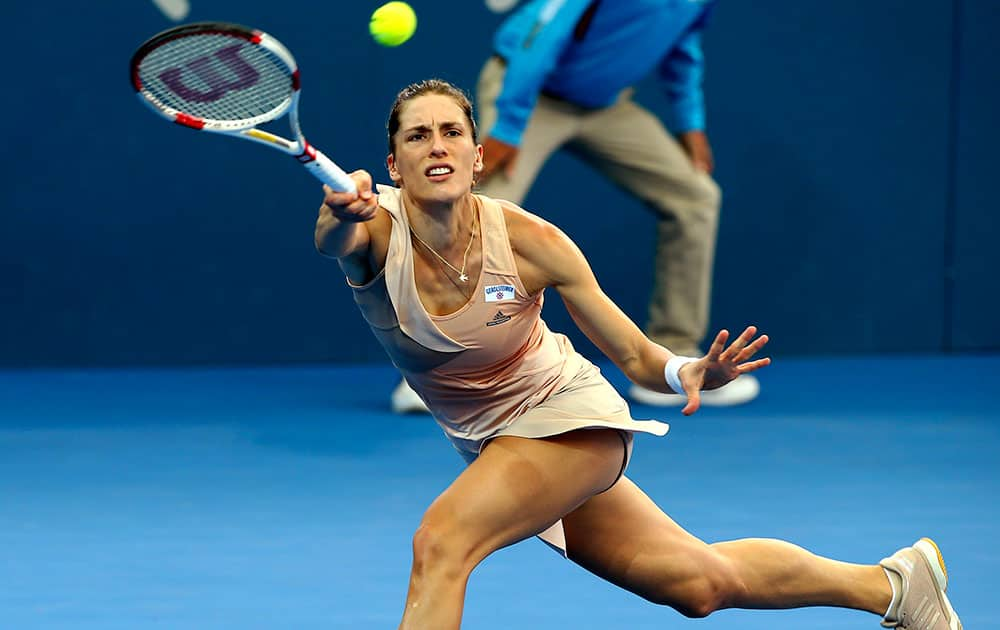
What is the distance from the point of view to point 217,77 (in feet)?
9.00

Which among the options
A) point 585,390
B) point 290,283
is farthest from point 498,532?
point 290,283

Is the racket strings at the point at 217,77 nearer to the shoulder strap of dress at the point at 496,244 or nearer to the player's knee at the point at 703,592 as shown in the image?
the shoulder strap of dress at the point at 496,244

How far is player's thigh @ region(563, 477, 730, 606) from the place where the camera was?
2.90 m

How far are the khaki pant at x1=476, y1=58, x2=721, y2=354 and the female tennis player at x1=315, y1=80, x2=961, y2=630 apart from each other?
272cm

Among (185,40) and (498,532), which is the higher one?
(185,40)

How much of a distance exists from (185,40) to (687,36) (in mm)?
3575

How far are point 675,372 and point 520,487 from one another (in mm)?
369

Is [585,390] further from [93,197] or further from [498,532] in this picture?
[93,197]

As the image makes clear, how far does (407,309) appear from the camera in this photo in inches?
111

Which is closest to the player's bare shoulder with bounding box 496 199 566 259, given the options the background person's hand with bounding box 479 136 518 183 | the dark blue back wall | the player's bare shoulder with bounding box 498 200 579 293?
the player's bare shoulder with bounding box 498 200 579 293

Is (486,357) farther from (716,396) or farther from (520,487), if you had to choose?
(716,396)

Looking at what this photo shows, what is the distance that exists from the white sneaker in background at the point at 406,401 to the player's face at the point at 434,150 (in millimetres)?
2886

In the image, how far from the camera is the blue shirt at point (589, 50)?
5.41m

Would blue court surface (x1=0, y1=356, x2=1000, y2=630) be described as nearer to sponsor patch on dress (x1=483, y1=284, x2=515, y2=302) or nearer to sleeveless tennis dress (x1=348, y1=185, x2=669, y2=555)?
sleeveless tennis dress (x1=348, y1=185, x2=669, y2=555)
